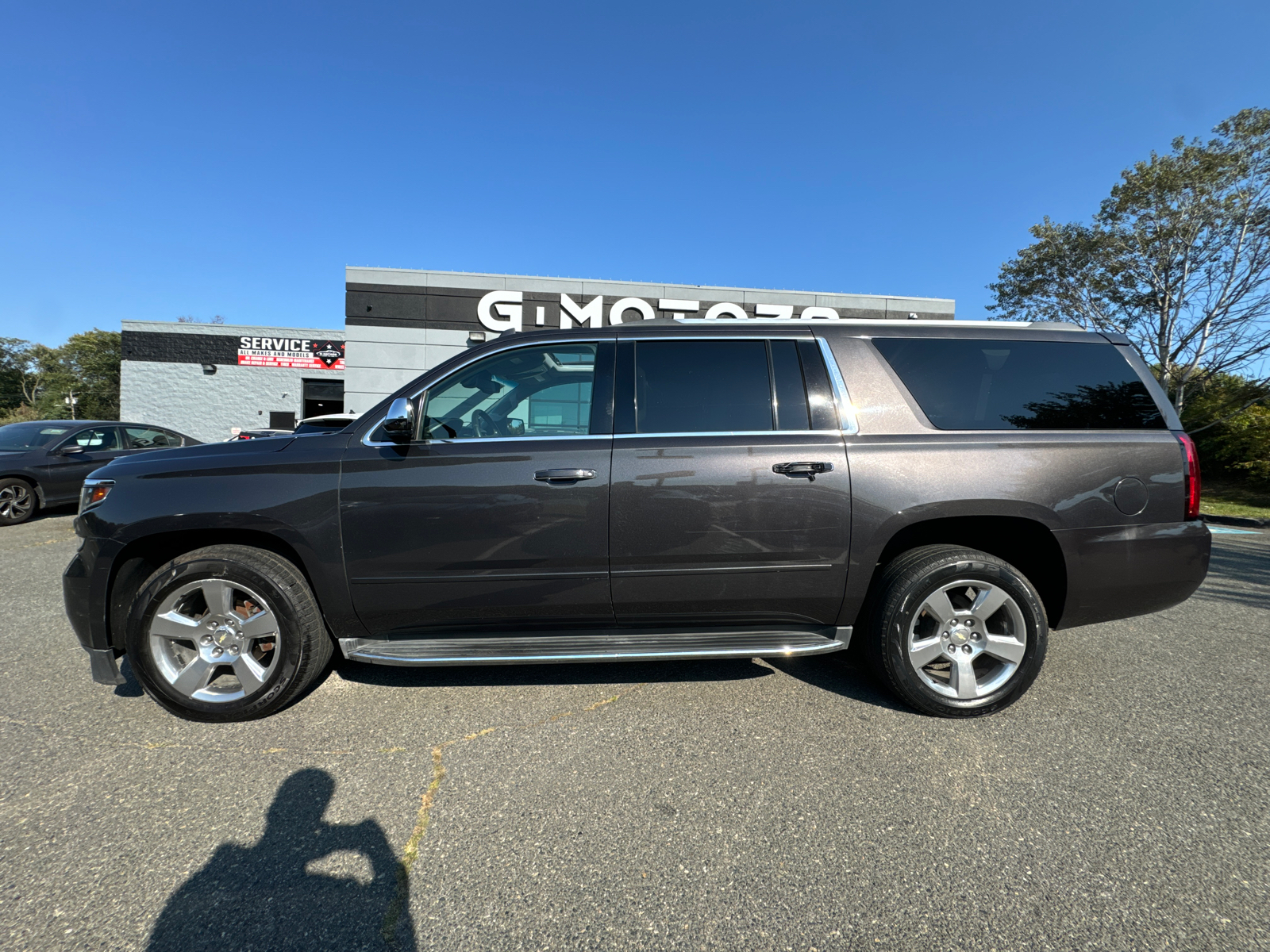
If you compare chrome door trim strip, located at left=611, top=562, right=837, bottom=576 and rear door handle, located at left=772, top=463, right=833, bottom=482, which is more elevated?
rear door handle, located at left=772, top=463, right=833, bottom=482

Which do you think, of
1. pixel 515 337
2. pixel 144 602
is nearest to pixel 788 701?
pixel 515 337

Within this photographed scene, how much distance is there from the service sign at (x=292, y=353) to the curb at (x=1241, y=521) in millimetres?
27061

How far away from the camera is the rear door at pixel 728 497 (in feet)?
8.59

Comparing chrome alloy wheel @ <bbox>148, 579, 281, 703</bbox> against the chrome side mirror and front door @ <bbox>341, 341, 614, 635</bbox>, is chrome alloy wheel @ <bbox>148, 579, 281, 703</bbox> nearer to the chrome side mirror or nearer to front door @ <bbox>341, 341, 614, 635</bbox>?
front door @ <bbox>341, 341, 614, 635</bbox>

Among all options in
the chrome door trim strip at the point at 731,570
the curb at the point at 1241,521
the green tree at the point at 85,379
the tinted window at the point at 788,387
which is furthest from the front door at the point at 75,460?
the green tree at the point at 85,379

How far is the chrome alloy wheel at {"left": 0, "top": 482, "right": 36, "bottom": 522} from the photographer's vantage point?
302 inches

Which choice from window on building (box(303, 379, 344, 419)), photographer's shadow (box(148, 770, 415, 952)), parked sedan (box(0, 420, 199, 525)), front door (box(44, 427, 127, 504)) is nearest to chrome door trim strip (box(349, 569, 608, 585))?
photographer's shadow (box(148, 770, 415, 952))

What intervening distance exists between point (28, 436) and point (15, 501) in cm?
115

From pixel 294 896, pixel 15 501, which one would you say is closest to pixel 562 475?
pixel 294 896

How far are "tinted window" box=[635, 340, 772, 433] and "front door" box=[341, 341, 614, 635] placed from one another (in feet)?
0.90

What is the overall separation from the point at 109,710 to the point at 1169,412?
216 inches

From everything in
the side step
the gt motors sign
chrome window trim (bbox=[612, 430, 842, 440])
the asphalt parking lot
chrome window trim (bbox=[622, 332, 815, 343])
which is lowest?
the asphalt parking lot

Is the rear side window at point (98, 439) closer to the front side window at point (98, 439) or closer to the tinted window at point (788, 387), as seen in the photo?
the front side window at point (98, 439)

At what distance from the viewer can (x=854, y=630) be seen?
2.95 m
